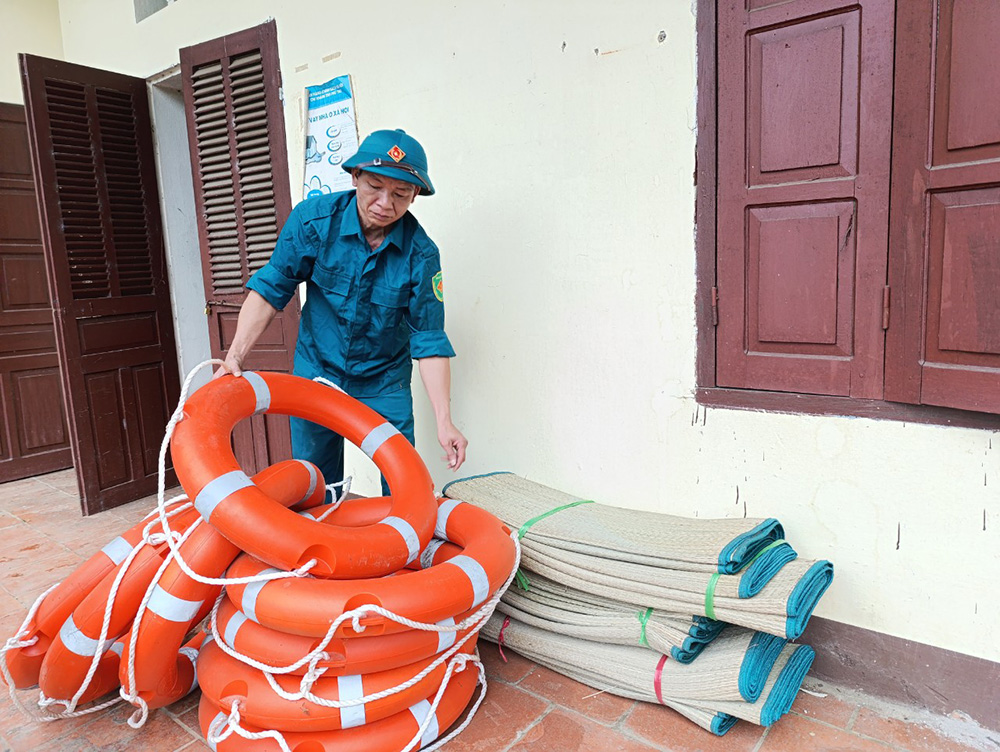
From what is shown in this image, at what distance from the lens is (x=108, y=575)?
5.91 ft

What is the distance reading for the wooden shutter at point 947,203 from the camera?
1.53 m

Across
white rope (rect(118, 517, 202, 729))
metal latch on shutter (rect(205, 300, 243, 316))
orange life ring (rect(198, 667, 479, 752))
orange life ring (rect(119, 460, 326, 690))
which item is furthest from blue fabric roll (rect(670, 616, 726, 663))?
metal latch on shutter (rect(205, 300, 243, 316))

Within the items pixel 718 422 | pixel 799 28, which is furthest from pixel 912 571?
pixel 799 28

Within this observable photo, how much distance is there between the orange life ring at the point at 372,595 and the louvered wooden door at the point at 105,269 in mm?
2364

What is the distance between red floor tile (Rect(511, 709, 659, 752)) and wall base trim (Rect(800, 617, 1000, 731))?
61cm

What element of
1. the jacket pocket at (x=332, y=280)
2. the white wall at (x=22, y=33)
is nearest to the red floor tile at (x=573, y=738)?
the jacket pocket at (x=332, y=280)

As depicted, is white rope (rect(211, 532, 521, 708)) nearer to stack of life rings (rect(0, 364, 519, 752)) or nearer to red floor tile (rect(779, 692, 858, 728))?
stack of life rings (rect(0, 364, 519, 752))

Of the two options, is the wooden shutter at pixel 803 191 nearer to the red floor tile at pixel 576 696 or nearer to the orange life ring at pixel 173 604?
the red floor tile at pixel 576 696

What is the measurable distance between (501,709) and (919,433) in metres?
1.32

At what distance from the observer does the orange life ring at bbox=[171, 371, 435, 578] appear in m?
→ 1.55

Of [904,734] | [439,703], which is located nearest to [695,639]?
[904,734]

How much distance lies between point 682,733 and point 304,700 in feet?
3.13

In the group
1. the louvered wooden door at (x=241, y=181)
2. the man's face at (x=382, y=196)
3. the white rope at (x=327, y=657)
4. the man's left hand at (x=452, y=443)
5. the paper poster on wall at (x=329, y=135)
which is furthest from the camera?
the louvered wooden door at (x=241, y=181)

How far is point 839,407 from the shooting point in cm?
182
